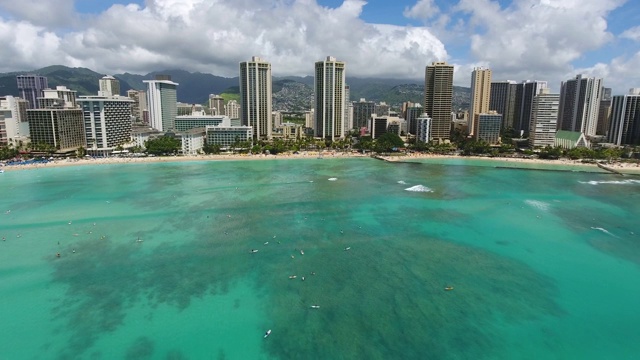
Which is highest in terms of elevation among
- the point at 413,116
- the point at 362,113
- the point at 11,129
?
the point at 362,113

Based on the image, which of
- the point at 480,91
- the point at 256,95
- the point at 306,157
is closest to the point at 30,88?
the point at 256,95

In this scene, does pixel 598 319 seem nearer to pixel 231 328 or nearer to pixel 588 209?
pixel 231 328

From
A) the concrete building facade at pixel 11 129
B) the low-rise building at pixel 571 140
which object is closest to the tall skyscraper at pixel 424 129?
the low-rise building at pixel 571 140

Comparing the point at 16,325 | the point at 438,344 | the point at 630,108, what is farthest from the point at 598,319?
the point at 630,108

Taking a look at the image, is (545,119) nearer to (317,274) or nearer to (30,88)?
(317,274)

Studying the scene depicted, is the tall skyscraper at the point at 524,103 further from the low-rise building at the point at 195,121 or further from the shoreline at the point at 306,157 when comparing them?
the low-rise building at the point at 195,121

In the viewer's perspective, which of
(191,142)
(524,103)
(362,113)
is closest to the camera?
(191,142)
